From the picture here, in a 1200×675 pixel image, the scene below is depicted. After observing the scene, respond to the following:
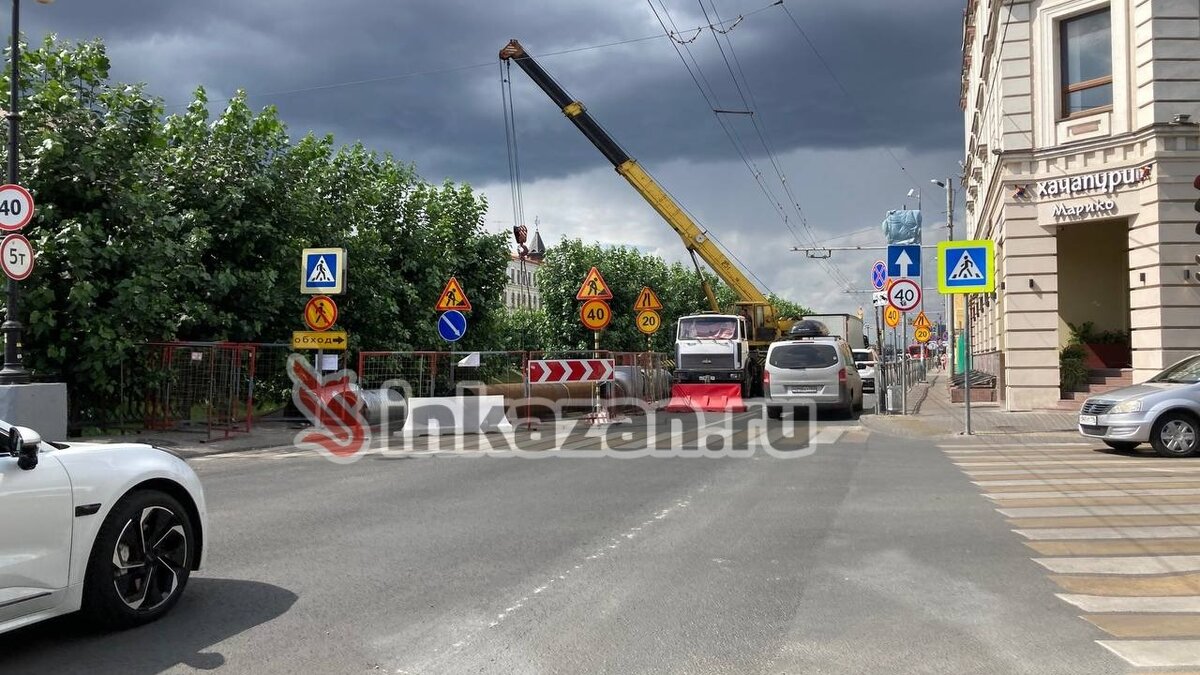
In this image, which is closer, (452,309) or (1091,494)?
(1091,494)

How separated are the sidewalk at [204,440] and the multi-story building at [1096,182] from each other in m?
16.8

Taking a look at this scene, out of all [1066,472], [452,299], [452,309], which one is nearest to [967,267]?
[1066,472]

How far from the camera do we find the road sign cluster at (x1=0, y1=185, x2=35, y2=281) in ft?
42.8

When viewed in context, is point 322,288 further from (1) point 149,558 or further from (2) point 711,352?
(1) point 149,558

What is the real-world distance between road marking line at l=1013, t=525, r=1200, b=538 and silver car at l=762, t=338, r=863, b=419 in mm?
13802

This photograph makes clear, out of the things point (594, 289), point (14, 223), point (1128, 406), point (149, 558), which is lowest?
point (149, 558)

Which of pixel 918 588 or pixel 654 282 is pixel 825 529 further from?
pixel 654 282

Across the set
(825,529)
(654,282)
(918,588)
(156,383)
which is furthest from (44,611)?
(654,282)

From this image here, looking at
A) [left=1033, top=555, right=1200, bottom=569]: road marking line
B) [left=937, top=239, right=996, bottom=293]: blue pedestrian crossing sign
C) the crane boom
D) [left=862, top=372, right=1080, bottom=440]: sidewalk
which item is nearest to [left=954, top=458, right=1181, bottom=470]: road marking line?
[left=862, top=372, right=1080, bottom=440]: sidewalk

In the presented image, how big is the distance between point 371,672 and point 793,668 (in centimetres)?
198

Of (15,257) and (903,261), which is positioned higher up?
(903,261)

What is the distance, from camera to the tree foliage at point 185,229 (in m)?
15.6

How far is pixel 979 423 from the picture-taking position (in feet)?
62.0

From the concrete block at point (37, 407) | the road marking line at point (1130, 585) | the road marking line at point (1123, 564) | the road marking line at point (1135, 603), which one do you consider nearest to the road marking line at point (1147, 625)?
the road marking line at point (1135, 603)
